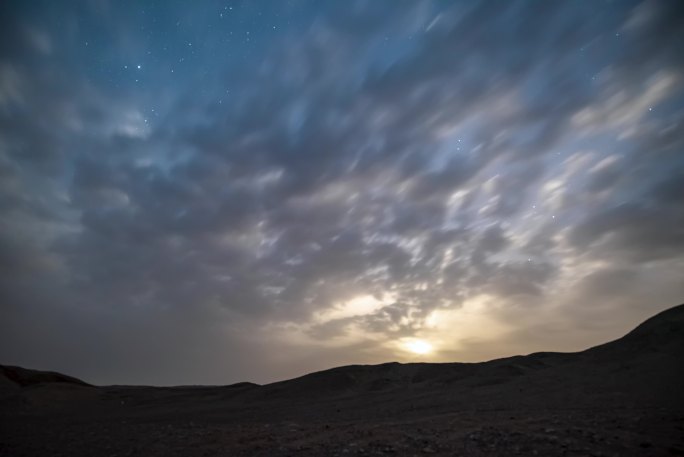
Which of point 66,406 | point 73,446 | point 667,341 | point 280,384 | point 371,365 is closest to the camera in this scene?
point 73,446

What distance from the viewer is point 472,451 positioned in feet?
32.2

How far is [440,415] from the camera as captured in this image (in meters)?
16.5

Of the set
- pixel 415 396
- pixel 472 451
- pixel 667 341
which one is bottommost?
pixel 472 451

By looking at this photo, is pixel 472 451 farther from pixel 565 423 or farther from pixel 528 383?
pixel 528 383

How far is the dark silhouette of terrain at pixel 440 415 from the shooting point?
10547 mm

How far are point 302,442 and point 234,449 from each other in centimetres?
198

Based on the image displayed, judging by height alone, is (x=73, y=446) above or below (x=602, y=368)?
Answer: below

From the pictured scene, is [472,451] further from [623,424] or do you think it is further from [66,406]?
[66,406]

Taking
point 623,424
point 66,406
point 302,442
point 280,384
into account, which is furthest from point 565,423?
point 66,406

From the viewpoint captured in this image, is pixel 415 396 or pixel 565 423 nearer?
pixel 565 423

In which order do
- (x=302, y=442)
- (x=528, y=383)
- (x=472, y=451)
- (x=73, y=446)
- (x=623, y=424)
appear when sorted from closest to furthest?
1. (x=472, y=451)
2. (x=623, y=424)
3. (x=302, y=442)
4. (x=73, y=446)
5. (x=528, y=383)

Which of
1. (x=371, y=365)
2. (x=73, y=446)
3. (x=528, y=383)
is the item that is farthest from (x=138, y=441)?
(x=371, y=365)

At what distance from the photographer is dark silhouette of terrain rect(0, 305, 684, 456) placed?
10547mm

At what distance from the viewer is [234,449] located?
12070 mm
